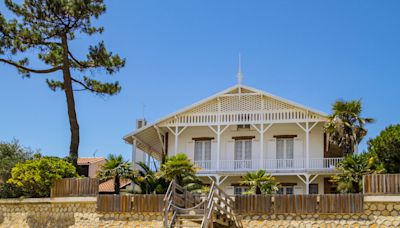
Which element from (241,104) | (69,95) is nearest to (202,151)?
(241,104)

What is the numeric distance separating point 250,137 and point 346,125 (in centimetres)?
580

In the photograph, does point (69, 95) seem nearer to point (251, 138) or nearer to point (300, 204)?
point (251, 138)

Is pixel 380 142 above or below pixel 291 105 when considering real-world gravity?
below

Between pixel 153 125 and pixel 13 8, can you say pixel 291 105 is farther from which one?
pixel 13 8

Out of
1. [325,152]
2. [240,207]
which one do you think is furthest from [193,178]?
[325,152]

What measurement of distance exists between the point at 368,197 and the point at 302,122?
437 inches

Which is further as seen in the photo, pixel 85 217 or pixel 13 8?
pixel 13 8

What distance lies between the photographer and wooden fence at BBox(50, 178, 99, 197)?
25.2 m

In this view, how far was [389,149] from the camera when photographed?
24641mm

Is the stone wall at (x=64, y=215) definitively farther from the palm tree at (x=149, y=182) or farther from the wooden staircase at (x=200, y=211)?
the palm tree at (x=149, y=182)

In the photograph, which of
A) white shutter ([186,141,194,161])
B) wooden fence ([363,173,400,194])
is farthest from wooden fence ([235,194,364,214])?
white shutter ([186,141,194,161])

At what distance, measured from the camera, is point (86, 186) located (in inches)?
997

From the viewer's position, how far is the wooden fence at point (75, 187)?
25203mm

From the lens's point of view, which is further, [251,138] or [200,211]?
[251,138]
